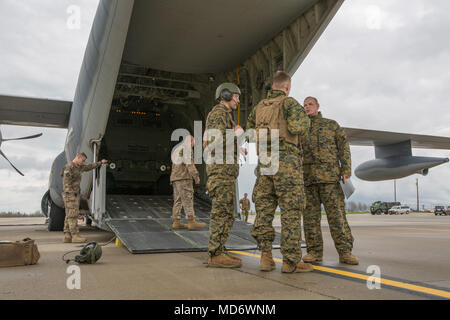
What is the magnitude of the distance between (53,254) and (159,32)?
3.57 metres

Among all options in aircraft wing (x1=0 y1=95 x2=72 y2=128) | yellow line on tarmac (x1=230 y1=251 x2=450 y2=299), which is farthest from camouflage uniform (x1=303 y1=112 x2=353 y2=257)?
aircraft wing (x1=0 y1=95 x2=72 y2=128)

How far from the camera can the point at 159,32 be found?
5.78 meters

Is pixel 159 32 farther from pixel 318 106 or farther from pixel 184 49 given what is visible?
pixel 318 106

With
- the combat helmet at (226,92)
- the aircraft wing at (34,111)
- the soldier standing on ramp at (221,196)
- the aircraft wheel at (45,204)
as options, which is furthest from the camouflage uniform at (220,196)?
the aircraft wheel at (45,204)

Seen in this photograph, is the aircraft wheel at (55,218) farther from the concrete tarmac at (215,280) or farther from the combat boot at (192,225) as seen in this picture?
the concrete tarmac at (215,280)

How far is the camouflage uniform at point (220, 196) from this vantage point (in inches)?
133

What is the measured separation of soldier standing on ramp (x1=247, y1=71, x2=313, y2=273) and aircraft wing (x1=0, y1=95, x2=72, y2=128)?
21.5 ft

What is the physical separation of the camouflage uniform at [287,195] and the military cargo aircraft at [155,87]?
5.31 ft

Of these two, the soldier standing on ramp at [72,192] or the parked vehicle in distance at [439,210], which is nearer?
the soldier standing on ramp at [72,192]

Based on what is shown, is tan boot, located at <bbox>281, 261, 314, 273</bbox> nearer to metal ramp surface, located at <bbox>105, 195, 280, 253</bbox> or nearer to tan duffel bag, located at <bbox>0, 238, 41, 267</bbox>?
metal ramp surface, located at <bbox>105, 195, 280, 253</bbox>

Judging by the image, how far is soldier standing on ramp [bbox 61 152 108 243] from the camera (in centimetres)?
623

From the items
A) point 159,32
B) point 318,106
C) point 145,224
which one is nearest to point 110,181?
point 145,224

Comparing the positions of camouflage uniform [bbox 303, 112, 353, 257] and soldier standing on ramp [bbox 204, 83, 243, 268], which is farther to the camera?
camouflage uniform [bbox 303, 112, 353, 257]

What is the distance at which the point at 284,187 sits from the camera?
306 cm
